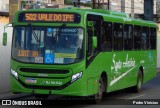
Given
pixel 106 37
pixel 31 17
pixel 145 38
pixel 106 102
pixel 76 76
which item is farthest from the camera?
pixel 145 38

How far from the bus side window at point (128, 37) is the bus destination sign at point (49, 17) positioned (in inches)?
177

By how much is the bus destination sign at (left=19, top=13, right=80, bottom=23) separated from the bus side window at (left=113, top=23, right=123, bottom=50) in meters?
3.08

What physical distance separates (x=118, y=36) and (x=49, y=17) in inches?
152

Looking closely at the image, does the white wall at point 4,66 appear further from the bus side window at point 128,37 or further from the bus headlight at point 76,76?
the bus headlight at point 76,76

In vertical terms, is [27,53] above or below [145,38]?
above

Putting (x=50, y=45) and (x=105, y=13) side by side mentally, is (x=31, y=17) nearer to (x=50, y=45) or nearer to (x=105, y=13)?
(x=50, y=45)

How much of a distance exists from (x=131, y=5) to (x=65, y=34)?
219ft

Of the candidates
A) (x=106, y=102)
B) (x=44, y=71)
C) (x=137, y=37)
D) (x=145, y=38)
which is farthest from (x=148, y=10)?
(x=44, y=71)

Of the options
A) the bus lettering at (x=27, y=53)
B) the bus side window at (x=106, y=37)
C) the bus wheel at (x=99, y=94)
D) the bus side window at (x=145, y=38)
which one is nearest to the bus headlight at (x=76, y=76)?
the bus lettering at (x=27, y=53)

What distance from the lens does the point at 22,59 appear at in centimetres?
1341

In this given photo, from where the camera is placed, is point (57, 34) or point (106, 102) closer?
point (57, 34)

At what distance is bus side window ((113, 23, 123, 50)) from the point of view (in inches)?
640

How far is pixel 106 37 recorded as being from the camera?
50.2 feet

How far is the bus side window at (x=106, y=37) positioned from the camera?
1500 centimetres
